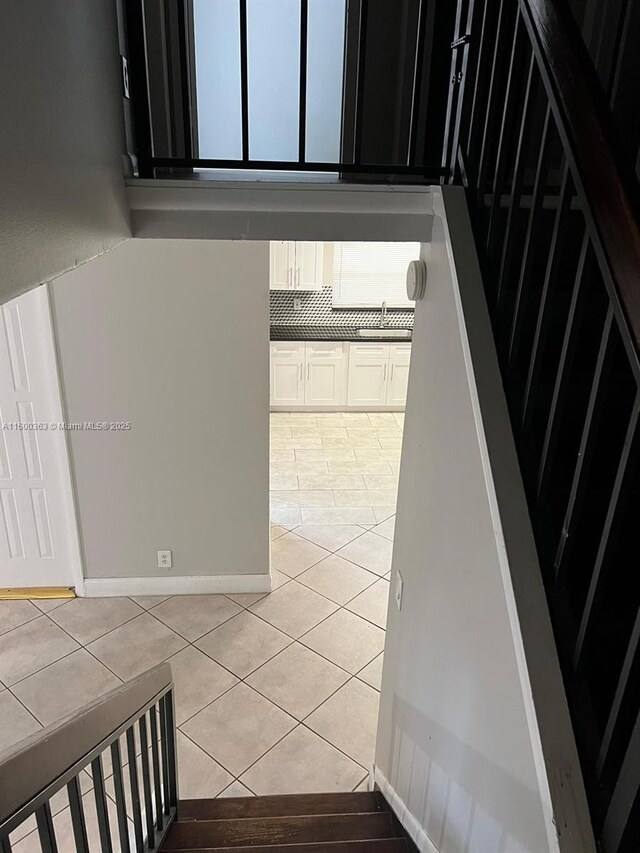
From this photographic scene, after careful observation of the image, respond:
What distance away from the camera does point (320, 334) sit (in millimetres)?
7184

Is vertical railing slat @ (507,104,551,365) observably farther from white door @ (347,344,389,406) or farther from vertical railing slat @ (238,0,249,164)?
white door @ (347,344,389,406)

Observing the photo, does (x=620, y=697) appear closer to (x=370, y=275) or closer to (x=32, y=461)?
(x=32, y=461)

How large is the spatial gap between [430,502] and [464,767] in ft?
2.26

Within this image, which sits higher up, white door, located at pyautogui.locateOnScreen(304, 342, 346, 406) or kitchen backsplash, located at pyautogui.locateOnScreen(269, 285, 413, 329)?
kitchen backsplash, located at pyautogui.locateOnScreen(269, 285, 413, 329)

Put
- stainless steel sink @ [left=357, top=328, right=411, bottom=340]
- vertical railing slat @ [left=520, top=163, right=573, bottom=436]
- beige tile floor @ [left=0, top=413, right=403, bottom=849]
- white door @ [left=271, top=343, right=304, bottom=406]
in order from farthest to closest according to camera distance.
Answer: stainless steel sink @ [left=357, top=328, right=411, bottom=340] < white door @ [left=271, top=343, right=304, bottom=406] < beige tile floor @ [left=0, top=413, right=403, bottom=849] < vertical railing slat @ [left=520, top=163, right=573, bottom=436]

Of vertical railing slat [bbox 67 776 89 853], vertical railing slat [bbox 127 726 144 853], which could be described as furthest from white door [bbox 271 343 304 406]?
vertical railing slat [bbox 67 776 89 853]

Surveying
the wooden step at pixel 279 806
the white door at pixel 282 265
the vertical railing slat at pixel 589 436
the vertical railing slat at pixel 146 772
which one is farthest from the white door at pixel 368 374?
the vertical railing slat at pixel 589 436

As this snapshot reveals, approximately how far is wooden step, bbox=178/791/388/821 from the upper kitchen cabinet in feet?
18.0

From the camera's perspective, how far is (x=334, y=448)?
6.43 m

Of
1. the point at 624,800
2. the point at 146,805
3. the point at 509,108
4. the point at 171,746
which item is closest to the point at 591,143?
the point at 509,108

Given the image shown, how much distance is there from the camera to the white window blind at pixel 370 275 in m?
7.11

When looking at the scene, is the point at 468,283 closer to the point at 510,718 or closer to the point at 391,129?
the point at 510,718

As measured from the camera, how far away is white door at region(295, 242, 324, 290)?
22.2ft

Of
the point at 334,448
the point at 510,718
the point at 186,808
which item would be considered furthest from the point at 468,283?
the point at 334,448
